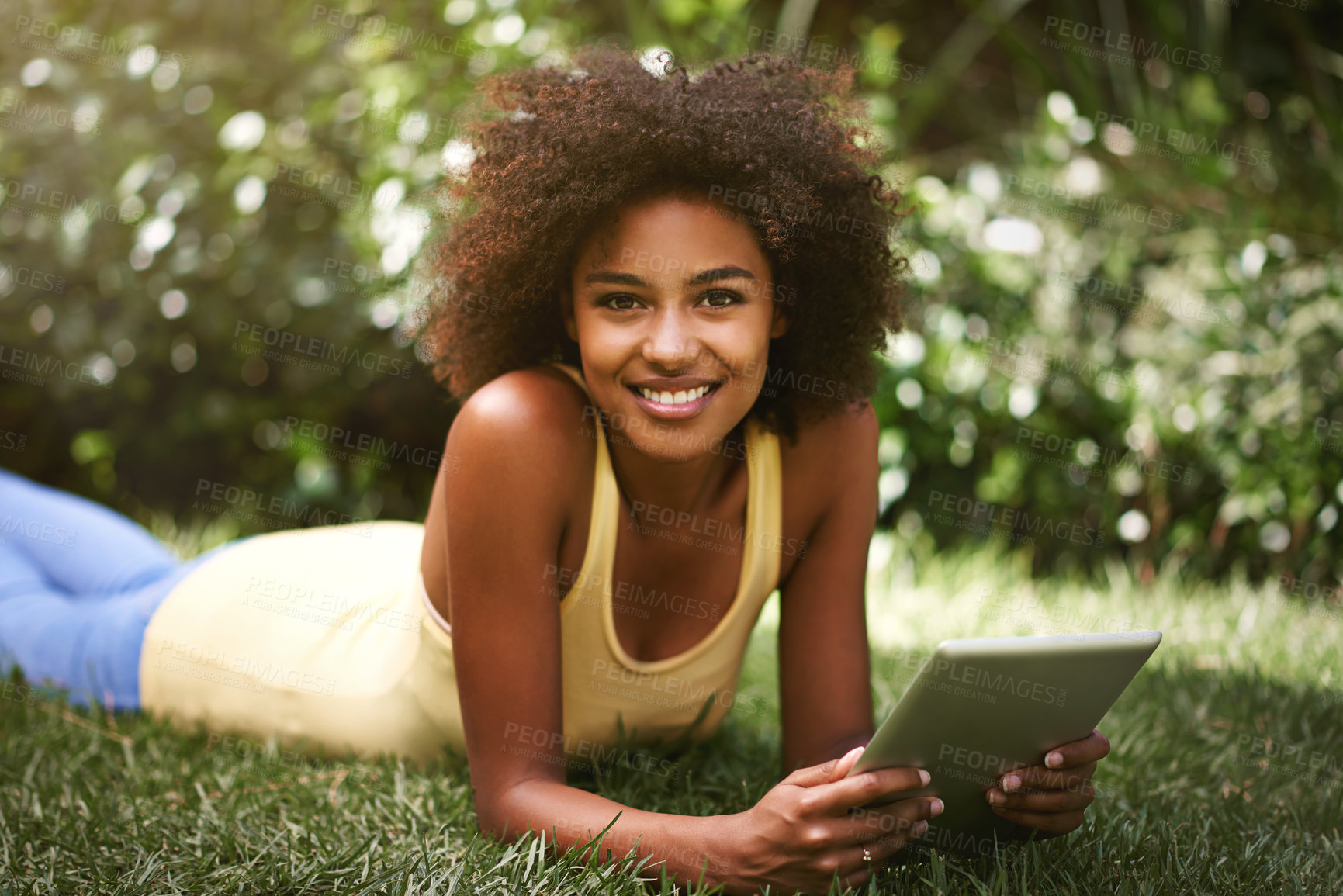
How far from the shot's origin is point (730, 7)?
4586 mm

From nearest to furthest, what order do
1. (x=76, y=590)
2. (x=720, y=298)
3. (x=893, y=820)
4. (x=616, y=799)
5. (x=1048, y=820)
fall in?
1. (x=893, y=820)
2. (x=1048, y=820)
3. (x=720, y=298)
4. (x=616, y=799)
5. (x=76, y=590)

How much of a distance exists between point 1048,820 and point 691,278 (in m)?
1.07

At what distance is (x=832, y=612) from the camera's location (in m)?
2.10

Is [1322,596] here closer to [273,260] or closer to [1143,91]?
[1143,91]


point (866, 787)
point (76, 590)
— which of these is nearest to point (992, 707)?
point (866, 787)

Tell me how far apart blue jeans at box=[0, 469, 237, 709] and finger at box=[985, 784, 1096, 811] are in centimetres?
210

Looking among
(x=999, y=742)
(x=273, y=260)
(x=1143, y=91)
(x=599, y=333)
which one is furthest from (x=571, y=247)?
(x=1143, y=91)

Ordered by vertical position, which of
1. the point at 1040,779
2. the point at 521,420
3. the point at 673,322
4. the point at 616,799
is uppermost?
the point at 673,322

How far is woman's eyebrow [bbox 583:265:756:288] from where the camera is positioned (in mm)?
1756

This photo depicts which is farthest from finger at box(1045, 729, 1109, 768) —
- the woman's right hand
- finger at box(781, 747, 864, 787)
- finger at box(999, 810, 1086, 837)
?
finger at box(781, 747, 864, 787)

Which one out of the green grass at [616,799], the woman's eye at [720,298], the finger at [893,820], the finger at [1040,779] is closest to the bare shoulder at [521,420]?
the woman's eye at [720,298]

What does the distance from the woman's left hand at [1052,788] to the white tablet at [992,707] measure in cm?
1

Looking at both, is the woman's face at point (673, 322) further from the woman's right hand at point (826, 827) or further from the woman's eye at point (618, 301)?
the woman's right hand at point (826, 827)

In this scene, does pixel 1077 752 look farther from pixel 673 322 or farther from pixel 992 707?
pixel 673 322
